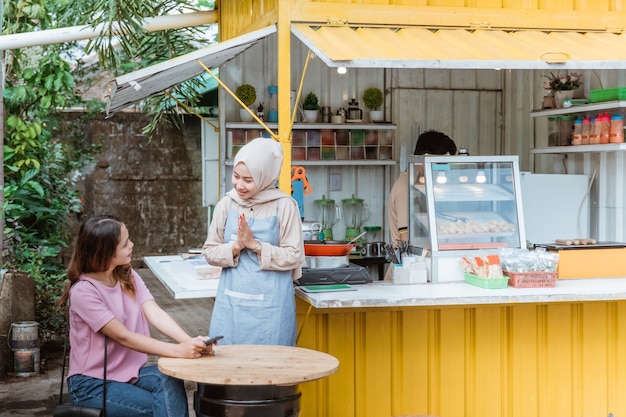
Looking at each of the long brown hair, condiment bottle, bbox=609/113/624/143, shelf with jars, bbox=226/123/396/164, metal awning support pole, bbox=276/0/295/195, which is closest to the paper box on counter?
condiment bottle, bbox=609/113/624/143

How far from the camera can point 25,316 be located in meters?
7.54

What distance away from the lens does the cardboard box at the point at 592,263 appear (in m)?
5.29

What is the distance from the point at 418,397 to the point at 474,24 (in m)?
2.30

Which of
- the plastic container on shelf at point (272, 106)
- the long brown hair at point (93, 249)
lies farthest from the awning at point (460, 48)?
the plastic container on shelf at point (272, 106)

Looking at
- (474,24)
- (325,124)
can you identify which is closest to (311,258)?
(474,24)

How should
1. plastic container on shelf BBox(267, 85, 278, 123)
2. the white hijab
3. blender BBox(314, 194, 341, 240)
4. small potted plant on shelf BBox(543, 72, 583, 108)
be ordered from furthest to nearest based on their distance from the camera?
blender BBox(314, 194, 341, 240) < plastic container on shelf BBox(267, 85, 278, 123) < small potted plant on shelf BBox(543, 72, 583, 108) < the white hijab

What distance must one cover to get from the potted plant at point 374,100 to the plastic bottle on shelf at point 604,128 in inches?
122

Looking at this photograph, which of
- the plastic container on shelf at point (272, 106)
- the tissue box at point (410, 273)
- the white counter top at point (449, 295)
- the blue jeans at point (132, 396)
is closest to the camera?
the blue jeans at point (132, 396)

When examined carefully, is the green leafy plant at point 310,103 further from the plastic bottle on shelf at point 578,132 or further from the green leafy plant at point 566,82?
the plastic bottle on shelf at point 578,132

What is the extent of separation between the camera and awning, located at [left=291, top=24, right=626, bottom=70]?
4.57 meters

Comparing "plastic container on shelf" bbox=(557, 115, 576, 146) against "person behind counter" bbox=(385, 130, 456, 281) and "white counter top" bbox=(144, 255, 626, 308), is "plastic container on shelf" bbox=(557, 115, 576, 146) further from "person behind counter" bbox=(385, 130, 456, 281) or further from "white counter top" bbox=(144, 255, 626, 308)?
"white counter top" bbox=(144, 255, 626, 308)

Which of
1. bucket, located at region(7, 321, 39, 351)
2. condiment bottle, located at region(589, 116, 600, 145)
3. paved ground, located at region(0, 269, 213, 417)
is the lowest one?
paved ground, located at region(0, 269, 213, 417)

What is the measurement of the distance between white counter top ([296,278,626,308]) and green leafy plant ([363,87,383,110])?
13.6ft

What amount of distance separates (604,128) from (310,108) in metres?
3.36
